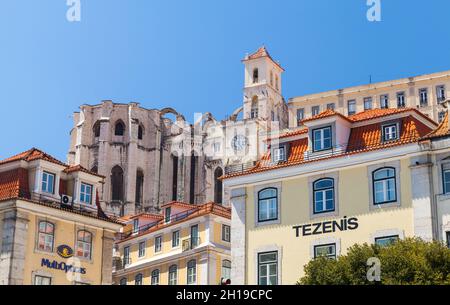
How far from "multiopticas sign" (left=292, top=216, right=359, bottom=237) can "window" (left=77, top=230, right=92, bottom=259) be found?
13.4 meters

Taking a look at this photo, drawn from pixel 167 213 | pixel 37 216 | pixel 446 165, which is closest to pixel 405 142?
pixel 446 165

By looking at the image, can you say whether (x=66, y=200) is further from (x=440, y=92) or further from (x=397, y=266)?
(x=440, y=92)

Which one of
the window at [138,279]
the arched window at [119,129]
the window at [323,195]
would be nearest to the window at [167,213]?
the window at [138,279]

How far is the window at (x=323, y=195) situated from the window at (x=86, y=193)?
601 inches

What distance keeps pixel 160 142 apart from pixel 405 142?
72.1m

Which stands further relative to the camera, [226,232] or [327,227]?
[226,232]

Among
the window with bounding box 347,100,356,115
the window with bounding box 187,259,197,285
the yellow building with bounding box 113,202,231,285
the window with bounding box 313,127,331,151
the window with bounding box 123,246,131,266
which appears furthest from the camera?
the window with bounding box 347,100,356,115

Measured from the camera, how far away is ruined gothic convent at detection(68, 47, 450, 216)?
330 ft

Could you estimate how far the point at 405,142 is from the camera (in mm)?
37688

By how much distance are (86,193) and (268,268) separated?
1417cm

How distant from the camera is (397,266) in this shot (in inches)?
1205

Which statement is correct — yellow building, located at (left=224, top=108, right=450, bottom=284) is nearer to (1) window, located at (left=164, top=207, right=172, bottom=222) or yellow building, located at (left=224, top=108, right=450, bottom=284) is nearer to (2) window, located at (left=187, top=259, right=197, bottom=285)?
(2) window, located at (left=187, top=259, right=197, bottom=285)

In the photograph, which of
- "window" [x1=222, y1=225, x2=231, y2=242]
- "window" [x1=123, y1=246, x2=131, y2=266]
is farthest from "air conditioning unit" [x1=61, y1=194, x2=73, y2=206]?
"window" [x1=123, y1=246, x2=131, y2=266]

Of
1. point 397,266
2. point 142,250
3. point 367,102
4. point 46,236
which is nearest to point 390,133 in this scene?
point 397,266
